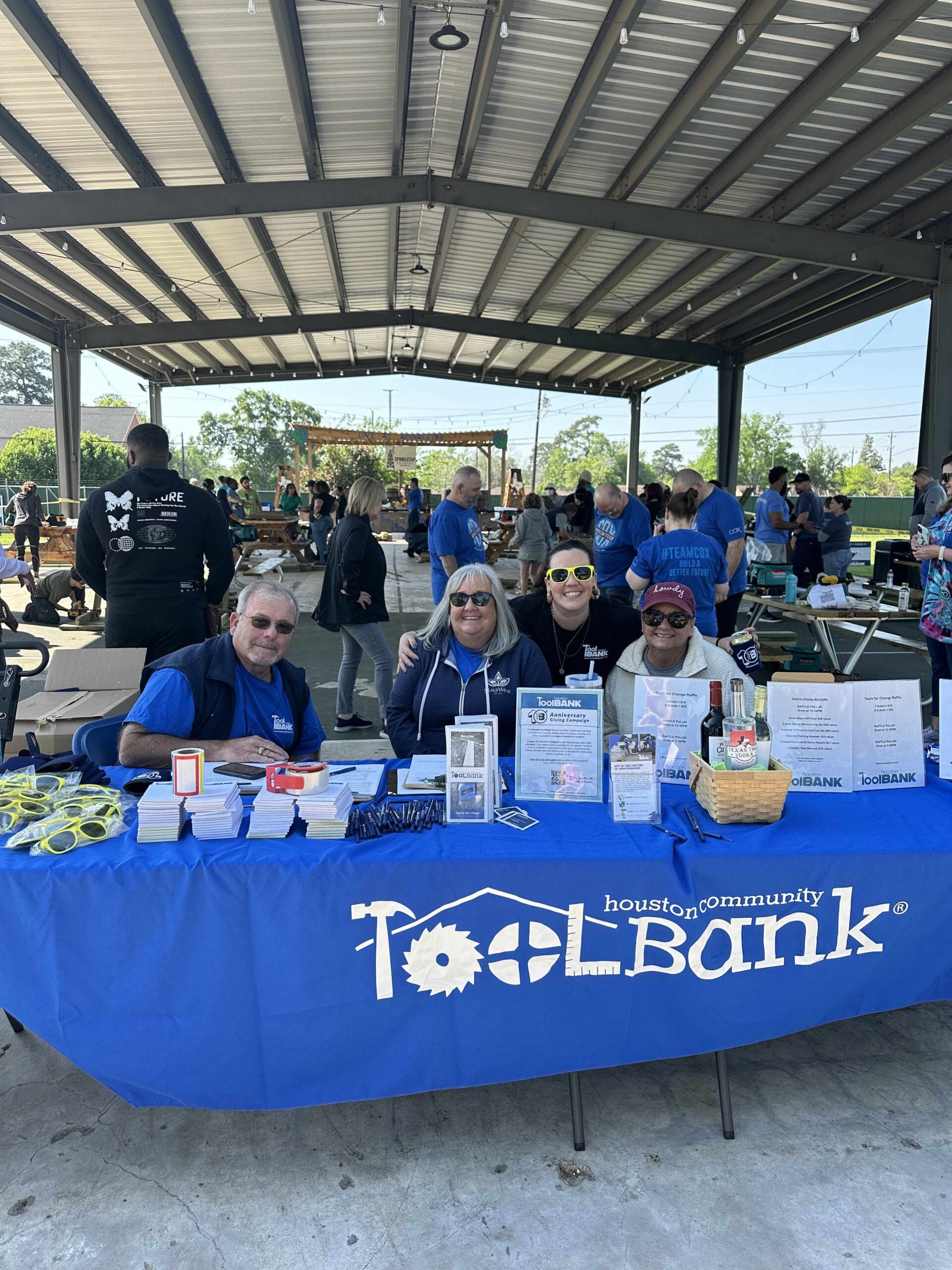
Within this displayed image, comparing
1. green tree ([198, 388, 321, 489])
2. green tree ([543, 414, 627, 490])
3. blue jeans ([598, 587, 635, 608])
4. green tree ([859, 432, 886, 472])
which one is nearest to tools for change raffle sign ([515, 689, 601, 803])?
blue jeans ([598, 587, 635, 608])

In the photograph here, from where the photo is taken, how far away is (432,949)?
1.70 meters

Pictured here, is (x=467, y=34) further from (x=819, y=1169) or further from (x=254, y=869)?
(x=819, y=1169)

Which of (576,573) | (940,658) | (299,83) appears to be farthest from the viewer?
(299,83)

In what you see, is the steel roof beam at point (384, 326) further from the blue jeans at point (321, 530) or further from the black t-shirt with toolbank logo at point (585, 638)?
the black t-shirt with toolbank logo at point (585, 638)

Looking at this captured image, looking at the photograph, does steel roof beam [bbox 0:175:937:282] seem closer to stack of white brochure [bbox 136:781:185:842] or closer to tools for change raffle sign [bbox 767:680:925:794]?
tools for change raffle sign [bbox 767:680:925:794]

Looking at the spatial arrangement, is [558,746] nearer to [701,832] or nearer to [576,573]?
[701,832]

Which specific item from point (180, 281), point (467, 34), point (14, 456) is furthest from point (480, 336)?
point (14, 456)

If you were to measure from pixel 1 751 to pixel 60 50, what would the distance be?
579 cm

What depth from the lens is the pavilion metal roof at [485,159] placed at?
19.0 ft

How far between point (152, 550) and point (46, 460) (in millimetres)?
35533

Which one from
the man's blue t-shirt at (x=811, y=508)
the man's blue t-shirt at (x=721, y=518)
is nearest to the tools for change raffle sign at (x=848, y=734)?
the man's blue t-shirt at (x=721, y=518)

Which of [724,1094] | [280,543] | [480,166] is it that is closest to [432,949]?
[724,1094]

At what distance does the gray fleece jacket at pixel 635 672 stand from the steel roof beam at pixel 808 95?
16.1 ft

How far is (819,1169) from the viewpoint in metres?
1.71
